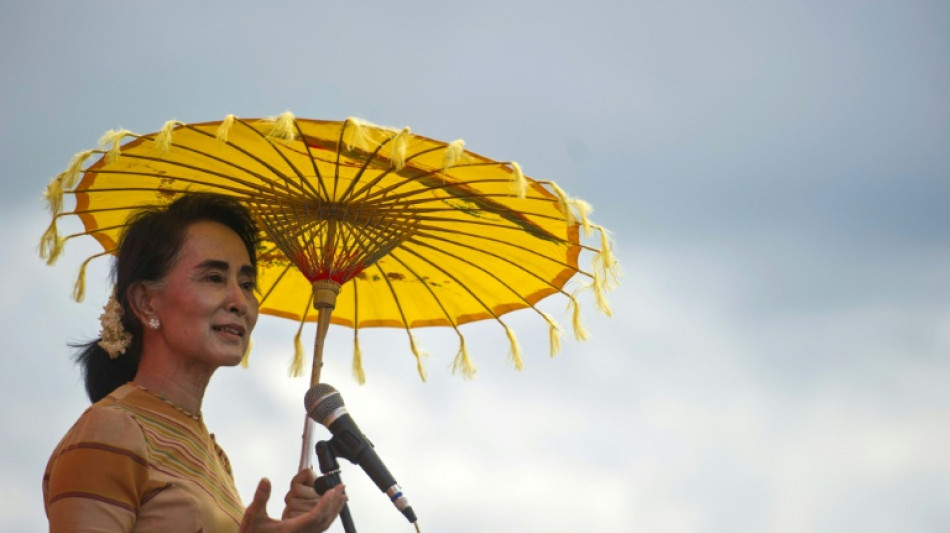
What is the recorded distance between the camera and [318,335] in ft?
15.2

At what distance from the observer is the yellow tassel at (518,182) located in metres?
4.18

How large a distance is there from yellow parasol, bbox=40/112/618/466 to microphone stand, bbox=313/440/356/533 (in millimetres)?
764

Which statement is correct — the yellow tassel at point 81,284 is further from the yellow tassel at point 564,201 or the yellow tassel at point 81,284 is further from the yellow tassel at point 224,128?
the yellow tassel at point 564,201

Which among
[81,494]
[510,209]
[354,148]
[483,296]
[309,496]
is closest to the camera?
[81,494]

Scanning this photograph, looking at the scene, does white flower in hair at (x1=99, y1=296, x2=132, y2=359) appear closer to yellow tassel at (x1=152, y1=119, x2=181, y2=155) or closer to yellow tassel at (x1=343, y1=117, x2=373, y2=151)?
yellow tassel at (x1=152, y1=119, x2=181, y2=155)

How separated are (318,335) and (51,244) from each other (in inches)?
Answer: 42.7

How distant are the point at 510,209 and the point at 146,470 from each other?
1858 mm

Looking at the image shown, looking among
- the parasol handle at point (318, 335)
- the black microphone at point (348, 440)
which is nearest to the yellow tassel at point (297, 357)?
the parasol handle at point (318, 335)

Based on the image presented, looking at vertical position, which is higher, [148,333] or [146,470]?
[148,333]

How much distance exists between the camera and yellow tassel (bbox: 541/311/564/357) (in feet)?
17.6

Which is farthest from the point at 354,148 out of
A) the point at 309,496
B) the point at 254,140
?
the point at 309,496

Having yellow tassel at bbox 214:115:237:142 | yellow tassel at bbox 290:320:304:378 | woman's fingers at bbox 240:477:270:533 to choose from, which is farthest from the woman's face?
yellow tassel at bbox 290:320:304:378

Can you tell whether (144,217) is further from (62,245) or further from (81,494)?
(81,494)

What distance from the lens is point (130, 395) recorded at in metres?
3.74
